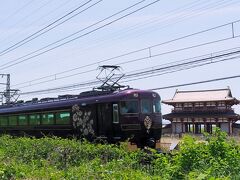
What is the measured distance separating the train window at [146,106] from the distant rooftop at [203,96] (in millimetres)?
32062

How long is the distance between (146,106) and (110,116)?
68.8 inches

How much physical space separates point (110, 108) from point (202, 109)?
35.0m

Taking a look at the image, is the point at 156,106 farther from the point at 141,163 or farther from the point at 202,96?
the point at 202,96

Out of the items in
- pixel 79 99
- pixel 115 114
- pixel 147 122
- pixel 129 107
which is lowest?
pixel 147 122

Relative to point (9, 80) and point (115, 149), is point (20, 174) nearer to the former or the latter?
point (115, 149)

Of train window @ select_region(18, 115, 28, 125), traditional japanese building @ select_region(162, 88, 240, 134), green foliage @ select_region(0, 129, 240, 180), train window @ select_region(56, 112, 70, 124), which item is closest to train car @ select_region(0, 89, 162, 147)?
train window @ select_region(56, 112, 70, 124)

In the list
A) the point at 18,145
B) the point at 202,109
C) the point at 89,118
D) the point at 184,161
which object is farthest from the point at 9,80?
the point at 184,161

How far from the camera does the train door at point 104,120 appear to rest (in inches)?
731

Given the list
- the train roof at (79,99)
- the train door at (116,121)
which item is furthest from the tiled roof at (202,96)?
the train door at (116,121)

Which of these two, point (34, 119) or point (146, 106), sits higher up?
point (146, 106)

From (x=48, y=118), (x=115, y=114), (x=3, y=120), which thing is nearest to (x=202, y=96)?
(x=3, y=120)

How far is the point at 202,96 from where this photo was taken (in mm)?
52875

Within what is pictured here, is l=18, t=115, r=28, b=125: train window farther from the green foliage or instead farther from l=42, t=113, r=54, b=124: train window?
the green foliage

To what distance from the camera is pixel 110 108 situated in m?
18.5
